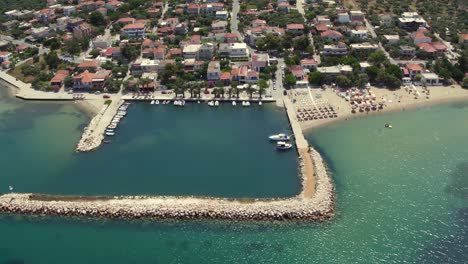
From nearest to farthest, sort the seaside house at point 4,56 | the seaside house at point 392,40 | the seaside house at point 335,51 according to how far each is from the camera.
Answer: the seaside house at point 335,51 → the seaside house at point 4,56 → the seaside house at point 392,40

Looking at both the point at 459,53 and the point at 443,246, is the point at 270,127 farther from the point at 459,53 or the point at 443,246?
the point at 459,53

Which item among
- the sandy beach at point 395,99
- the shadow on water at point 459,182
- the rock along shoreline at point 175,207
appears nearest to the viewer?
the rock along shoreline at point 175,207

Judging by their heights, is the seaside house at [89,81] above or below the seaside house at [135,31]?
below

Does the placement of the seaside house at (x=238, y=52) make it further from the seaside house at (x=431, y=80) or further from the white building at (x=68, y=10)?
the white building at (x=68, y=10)

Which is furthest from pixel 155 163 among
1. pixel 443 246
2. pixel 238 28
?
pixel 238 28

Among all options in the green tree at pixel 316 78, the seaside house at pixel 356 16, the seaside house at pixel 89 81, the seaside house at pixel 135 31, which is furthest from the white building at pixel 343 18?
the seaside house at pixel 89 81

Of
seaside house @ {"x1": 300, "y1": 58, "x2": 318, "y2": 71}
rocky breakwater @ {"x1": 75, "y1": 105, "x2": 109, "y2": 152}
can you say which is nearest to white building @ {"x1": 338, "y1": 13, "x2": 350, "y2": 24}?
seaside house @ {"x1": 300, "y1": 58, "x2": 318, "y2": 71}

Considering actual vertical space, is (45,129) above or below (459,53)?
below
